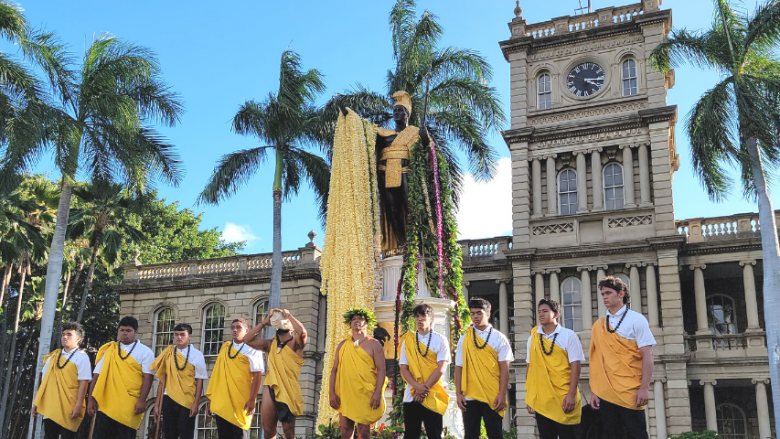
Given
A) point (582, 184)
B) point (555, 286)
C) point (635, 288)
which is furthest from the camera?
point (582, 184)

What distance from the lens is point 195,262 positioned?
35438 millimetres

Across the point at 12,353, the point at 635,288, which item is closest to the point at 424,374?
the point at 635,288

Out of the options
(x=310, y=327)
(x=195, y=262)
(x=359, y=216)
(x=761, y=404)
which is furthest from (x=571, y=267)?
(x=359, y=216)

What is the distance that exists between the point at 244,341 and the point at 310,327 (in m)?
23.3

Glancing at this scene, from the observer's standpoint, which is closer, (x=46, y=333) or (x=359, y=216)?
(x=359, y=216)

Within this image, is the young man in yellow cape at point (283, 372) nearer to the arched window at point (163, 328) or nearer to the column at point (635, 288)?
the column at point (635, 288)

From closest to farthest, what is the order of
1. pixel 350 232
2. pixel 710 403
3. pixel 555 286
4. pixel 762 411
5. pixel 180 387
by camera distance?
pixel 180 387 → pixel 350 232 → pixel 762 411 → pixel 710 403 → pixel 555 286

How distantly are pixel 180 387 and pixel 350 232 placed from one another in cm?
296

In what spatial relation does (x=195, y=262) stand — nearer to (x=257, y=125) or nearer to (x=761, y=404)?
(x=257, y=125)

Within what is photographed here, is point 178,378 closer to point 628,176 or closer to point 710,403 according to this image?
point 710,403

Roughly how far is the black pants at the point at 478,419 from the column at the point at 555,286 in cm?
2089

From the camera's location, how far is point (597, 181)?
29.2 m

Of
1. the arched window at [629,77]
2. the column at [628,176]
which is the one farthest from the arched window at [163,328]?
the arched window at [629,77]

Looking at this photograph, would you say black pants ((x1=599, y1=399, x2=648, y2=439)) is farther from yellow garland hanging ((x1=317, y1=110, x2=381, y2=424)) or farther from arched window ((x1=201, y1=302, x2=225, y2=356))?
arched window ((x1=201, y1=302, x2=225, y2=356))
